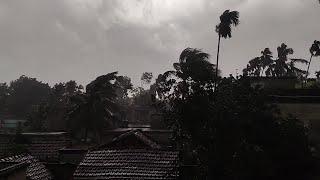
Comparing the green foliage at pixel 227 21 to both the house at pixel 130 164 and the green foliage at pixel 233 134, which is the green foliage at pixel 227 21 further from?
the house at pixel 130 164

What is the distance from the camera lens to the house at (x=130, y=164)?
2319 centimetres

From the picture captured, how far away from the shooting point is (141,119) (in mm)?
79750

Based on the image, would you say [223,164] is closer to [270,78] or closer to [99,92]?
[270,78]

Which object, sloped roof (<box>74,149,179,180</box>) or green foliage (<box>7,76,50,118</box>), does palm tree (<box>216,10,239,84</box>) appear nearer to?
sloped roof (<box>74,149,179,180</box>)

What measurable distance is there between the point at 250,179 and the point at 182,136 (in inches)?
192

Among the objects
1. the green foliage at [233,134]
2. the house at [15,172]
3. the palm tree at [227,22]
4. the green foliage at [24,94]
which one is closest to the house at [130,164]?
the green foliage at [233,134]

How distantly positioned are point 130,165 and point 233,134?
6078 millimetres

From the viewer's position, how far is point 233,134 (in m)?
24.1

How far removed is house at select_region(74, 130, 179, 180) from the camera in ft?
76.1

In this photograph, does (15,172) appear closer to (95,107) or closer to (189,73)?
(189,73)

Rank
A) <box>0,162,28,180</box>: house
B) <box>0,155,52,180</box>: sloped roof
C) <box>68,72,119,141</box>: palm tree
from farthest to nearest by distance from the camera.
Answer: <box>68,72,119,141</box>: palm tree, <box>0,155,52,180</box>: sloped roof, <box>0,162,28,180</box>: house

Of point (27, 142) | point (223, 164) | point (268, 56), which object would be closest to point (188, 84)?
point (223, 164)

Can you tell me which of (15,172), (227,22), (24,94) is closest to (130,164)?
(15,172)

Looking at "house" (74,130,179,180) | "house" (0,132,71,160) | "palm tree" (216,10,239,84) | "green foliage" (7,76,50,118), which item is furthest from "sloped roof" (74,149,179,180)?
"green foliage" (7,76,50,118)
